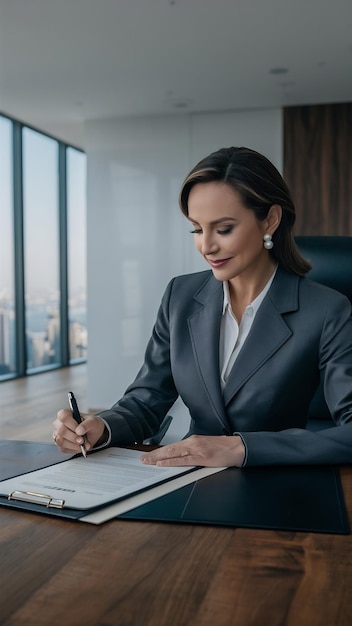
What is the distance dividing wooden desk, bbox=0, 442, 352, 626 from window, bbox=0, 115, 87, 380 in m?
6.40

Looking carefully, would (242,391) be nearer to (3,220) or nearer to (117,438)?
(117,438)

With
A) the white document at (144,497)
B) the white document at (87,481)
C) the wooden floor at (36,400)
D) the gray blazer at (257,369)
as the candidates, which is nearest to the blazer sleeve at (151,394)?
the gray blazer at (257,369)

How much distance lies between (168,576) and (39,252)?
7.41m

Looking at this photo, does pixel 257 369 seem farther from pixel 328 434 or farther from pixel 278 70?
pixel 278 70

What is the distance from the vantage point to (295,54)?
4.50 metres

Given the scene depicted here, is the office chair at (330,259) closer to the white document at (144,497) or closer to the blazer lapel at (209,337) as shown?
the blazer lapel at (209,337)

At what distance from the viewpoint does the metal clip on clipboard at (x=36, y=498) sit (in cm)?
98

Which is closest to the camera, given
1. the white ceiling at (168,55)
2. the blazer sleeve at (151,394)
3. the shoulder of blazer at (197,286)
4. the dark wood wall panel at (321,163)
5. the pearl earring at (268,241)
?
the blazer sleeve at (151,394)

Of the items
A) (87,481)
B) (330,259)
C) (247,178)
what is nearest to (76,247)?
(330,259)

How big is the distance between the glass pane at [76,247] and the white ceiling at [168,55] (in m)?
2.32

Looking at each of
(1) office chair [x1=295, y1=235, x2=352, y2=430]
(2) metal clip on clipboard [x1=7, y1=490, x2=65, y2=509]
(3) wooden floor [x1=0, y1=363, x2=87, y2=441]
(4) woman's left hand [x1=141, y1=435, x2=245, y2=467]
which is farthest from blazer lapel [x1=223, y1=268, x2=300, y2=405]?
(3) wooden floor [x1=0, y1=363, x2=87, y2=441]

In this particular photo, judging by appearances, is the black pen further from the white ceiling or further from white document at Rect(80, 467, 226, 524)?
the white ceiling

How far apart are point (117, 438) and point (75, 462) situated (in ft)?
0.59

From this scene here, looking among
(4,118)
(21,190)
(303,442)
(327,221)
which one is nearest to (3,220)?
(21,190)
